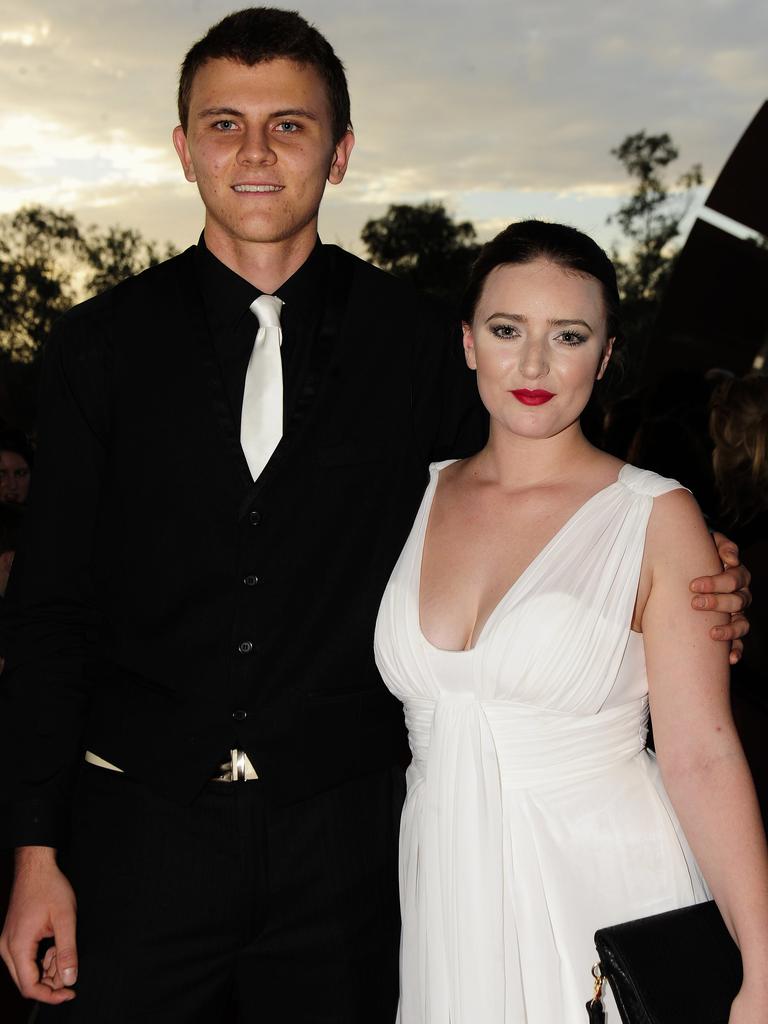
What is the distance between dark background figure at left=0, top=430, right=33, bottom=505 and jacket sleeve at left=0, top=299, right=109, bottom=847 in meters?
3.73

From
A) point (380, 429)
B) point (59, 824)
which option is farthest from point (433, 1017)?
point (380, 429)

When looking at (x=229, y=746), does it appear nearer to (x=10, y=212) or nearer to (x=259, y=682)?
(x=259, y=682)

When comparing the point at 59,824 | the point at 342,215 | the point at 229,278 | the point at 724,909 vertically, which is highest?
the point at 342,215

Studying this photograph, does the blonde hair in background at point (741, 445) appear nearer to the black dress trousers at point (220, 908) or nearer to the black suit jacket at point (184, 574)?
the black suit jacket at point (184, 574)

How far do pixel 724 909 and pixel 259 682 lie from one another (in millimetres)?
937

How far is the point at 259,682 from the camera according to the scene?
2123 mm

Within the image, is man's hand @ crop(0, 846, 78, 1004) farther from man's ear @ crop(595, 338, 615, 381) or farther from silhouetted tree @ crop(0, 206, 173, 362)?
silhouetted tree @ crop(0, 206, 173, 362)

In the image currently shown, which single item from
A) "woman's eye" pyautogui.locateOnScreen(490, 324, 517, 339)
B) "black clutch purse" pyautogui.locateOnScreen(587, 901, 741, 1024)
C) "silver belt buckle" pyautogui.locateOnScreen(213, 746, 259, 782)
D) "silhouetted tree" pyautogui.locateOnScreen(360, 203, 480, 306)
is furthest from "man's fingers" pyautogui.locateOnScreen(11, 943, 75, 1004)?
"silhouetted tree" pyautogui.locateOnScreen(360, 203, 480, 306)

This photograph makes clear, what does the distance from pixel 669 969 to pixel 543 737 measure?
466 mm

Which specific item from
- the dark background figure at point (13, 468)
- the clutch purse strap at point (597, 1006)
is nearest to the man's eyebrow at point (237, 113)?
the clutch purse strap at point (597, 1006)

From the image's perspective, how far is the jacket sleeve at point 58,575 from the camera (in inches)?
84.6

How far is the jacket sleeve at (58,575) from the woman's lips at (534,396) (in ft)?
2.72

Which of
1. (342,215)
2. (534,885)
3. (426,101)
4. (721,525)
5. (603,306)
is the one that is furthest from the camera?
(342,215)

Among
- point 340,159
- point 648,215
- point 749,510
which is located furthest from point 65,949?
point 648,215
